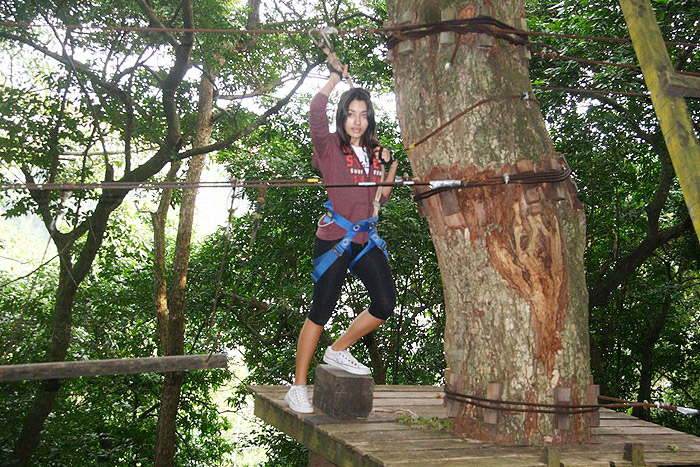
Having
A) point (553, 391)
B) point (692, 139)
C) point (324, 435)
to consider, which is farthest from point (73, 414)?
point (692, 139)

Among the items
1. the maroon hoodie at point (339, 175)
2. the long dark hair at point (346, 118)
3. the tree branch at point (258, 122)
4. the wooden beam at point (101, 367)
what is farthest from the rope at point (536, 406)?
the tree branch at point (258, 122)

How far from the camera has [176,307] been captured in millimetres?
10070

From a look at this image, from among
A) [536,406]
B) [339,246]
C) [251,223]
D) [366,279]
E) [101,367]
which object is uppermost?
[251,223]

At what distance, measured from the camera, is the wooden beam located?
5.07 meters

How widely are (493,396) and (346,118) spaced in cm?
156

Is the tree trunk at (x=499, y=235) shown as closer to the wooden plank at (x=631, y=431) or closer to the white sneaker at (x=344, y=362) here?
the wooden plank at (x=631, y=431)

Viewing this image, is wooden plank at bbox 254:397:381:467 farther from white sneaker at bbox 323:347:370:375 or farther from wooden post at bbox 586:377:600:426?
wooden post at bbox 586:377:600:426

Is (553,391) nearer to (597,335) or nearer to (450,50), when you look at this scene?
(450,50)

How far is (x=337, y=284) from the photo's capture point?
360 cm

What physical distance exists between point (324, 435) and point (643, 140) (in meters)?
6.76

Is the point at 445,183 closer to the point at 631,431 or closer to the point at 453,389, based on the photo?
the point at 453,389

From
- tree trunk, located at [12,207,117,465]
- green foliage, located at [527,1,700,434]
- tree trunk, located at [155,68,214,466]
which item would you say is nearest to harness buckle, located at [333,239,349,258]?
green foliage, located at [527,1,700,434]

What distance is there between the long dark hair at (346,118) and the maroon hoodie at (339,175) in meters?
0.03

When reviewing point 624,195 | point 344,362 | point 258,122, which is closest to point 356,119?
point 344,362
